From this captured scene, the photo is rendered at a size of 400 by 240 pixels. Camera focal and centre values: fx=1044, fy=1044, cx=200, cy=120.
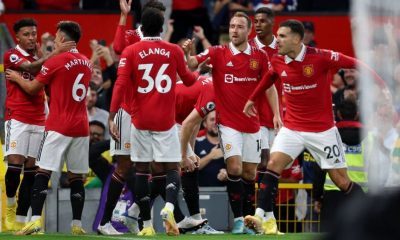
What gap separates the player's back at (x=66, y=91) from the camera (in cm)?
1102

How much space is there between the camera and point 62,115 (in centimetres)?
1104

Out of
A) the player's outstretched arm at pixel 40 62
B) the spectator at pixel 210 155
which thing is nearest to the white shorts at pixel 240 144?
the player's outstretched arm at pixel 40 62

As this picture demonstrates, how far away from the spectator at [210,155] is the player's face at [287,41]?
12.3 feet

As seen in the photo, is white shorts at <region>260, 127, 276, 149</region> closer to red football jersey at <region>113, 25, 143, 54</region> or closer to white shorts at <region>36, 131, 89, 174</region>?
red football jersey at <region>113, 25, 143, 54</region>

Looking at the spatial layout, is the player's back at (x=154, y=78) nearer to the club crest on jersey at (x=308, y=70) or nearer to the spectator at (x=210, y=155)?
the club crest on jersey at (x=308, y=70)

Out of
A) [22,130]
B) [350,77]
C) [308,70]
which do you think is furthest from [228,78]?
[350,77]

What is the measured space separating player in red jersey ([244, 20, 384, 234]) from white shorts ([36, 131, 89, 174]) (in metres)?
1.97

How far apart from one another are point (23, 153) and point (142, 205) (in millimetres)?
1714

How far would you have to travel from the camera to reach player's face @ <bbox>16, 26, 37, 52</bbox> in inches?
467

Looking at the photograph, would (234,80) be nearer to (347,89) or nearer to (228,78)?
(228,78)

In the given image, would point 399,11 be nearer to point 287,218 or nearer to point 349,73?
point 287,218

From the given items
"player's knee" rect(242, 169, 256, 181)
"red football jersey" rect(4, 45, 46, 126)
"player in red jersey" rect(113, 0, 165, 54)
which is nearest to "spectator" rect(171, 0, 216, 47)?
"player in red jersey" rect(113, 0, 165, 54)

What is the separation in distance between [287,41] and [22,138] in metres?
3.20

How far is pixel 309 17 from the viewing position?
1803 cm
